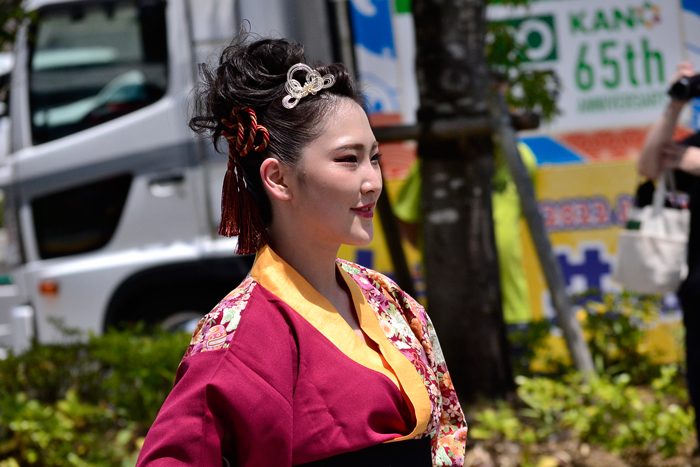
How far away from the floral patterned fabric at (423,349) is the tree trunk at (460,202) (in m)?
1.85

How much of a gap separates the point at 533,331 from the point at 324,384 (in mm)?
2951

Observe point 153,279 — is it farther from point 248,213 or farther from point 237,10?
point 248,213

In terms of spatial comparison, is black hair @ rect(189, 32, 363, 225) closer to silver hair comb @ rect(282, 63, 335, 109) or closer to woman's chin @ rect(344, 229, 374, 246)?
silver hair comb @ rect(282, 63, 335, 109)

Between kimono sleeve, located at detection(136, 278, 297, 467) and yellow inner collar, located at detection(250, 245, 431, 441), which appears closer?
kimono sleeve, located at detection(136, 278, 297, 467)

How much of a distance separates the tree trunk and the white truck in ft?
5.63

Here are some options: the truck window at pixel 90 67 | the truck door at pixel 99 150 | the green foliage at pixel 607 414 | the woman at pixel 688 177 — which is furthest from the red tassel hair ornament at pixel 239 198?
the truck window at pixel 90 67

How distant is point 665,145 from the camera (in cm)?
272

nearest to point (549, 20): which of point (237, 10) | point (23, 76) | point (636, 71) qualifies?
point (636, 71)

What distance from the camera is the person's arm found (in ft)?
8.75

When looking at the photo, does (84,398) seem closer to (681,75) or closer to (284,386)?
(284,386)

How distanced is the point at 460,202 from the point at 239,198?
6.94ft

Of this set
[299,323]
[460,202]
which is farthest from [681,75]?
[299,323]

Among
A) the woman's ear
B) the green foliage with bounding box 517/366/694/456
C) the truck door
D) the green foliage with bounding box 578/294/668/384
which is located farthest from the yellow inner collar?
the truck door

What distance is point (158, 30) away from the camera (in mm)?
4723
